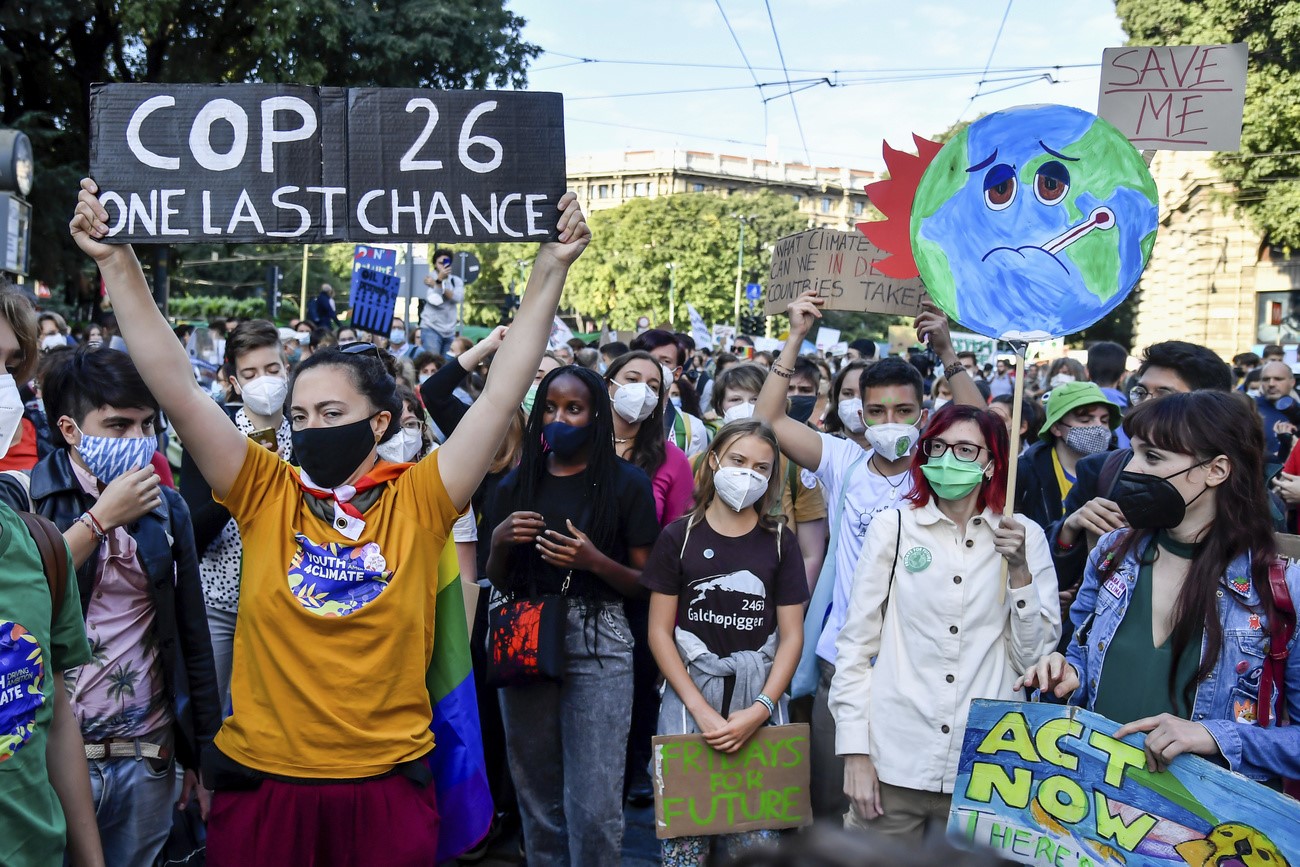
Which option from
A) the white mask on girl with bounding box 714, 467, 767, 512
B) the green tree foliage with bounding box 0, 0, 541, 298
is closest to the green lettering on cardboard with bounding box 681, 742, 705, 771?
the white mask on girl with bounding box 714, 467, 767, 512

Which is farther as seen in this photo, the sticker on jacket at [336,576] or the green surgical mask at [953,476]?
the green surgical mask at [953,476]

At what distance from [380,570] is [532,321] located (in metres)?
0.71

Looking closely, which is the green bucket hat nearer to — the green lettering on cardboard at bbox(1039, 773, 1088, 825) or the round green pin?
the round green pin

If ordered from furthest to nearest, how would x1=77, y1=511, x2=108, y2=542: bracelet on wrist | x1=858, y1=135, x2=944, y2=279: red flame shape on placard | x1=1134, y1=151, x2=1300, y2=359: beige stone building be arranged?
1. x1=1134, y1=151, x2=1300, y2=359: beige stone building
2. x1=858, y1=135, x2=944, y2=279: red flame shape on placard
3. x1=77, y1=511, x2=108, y2=542: bracelet on wrist

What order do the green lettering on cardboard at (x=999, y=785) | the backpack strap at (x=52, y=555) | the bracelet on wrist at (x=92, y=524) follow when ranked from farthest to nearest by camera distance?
1. the bracelet on wrist at (x=92, y=524)
2. the green lettering on cardboard at (x=999, y=785)
3. the backpack strap at (x=52, y=555)

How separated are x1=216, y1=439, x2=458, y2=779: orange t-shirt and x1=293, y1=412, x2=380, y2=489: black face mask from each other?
77 millimetres

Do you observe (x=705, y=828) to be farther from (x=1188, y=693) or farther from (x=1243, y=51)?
(x=1243, y=51)

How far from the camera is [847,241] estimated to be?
18.6ft

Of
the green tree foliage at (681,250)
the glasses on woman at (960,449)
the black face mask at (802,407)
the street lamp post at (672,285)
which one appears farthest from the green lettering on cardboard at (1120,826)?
the street lamp post at (672,285)

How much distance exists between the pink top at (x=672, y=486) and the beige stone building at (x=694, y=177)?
9046cm

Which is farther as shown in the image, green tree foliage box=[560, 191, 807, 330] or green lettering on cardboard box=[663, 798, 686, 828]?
green tree foliage box=[560, 191, 807, 330]

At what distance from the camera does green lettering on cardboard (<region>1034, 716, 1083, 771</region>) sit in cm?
271

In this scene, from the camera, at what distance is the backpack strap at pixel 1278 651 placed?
282 cm

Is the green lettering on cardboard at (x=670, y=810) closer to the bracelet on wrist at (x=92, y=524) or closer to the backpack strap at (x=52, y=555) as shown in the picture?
the bracelet on wrist at (x=92, y=524)
